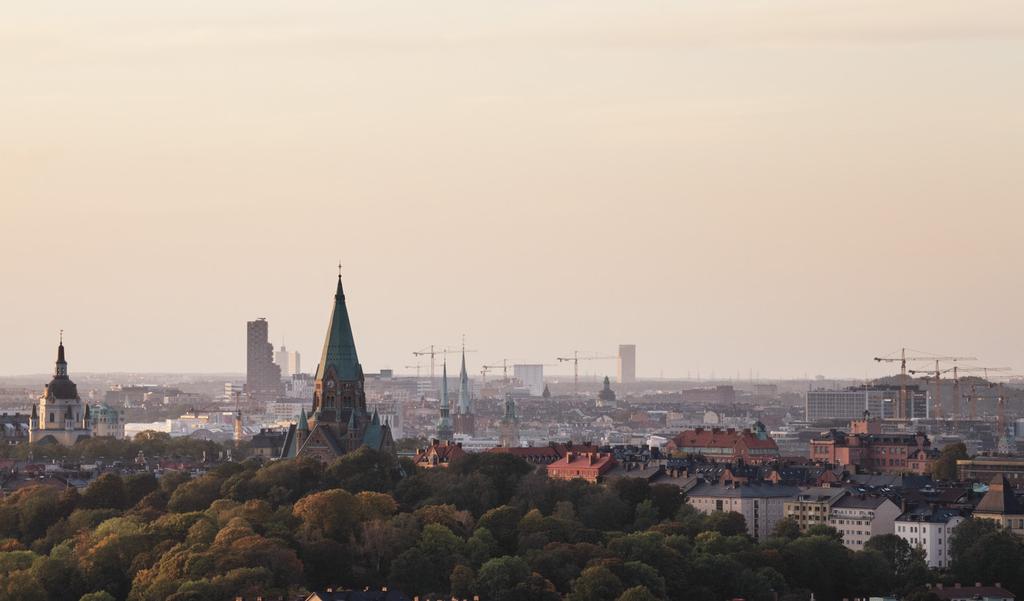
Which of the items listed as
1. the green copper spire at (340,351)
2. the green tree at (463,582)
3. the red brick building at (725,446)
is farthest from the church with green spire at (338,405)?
the green tree at (463,582)

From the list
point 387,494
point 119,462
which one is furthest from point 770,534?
point 119,462

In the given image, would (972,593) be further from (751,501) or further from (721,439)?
(721,439)

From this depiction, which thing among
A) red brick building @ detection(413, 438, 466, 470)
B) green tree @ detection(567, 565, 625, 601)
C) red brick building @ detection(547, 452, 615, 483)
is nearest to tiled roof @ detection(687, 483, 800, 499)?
red brick building @ detection(547, 452, 615, 483)

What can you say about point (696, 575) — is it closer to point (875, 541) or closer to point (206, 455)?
point (875, 541)

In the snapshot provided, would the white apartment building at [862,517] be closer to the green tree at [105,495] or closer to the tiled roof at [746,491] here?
the tiled roof at [746,491]

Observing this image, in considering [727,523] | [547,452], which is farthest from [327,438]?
[727,523]
